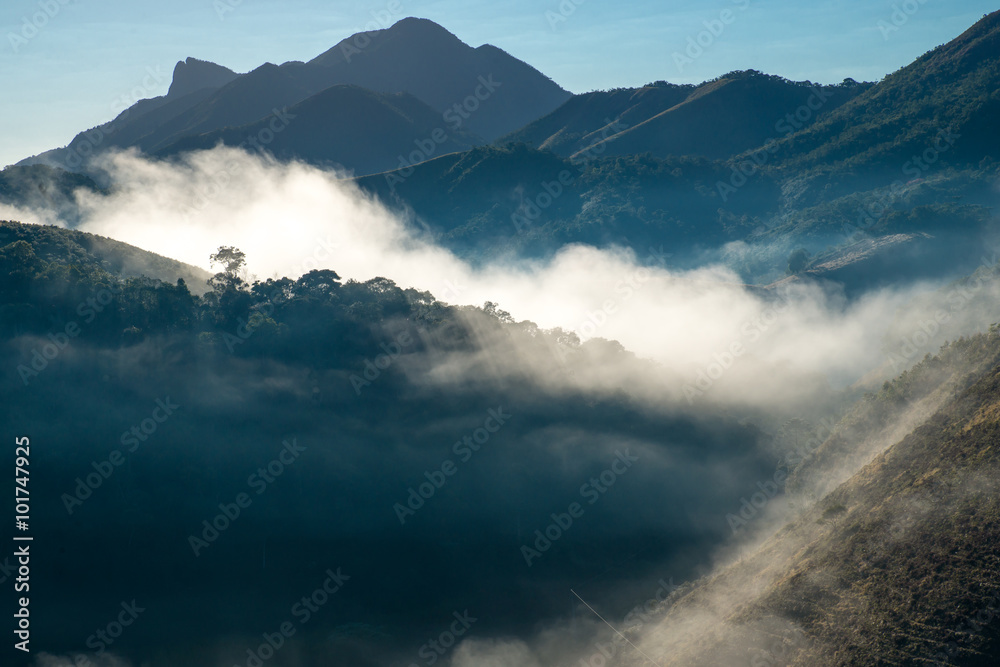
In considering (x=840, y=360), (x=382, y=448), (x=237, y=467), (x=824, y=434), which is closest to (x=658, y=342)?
(x=840, y=360)

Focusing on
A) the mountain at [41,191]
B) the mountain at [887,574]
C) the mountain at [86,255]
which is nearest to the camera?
the mountain at [887,574]

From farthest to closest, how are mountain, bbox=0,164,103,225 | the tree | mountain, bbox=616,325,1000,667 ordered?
mountain, bbox=0,164,103,225, the tree, mountain, bbox=616,325,1000,667

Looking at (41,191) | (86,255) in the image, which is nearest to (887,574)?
(86,255)

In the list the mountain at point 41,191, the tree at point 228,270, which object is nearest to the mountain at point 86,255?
the tree at point 228,270

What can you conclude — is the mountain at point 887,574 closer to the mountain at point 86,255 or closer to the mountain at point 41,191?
the mountain at point 86,255

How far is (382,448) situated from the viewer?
85.9m

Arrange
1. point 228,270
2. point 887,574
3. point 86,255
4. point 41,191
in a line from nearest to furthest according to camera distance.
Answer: point 887,574, point 86,255, point 228,270, point 41,191

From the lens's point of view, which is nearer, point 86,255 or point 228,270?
point 86,255

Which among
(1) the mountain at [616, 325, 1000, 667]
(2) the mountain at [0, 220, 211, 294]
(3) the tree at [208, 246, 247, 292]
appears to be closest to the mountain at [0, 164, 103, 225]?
(2) the mountain at [0, 220, 211, 294]

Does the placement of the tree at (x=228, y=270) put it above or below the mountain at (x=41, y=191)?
below

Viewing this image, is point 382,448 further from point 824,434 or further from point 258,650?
point 824,434

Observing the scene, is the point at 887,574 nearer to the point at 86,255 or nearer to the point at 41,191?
the point at 86,255

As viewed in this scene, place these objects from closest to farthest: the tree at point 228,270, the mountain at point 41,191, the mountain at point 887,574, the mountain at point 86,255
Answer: the mountain at point 887,574
the mountain at point 86,255
the tree at point 228,270
the mountain at point 41,191

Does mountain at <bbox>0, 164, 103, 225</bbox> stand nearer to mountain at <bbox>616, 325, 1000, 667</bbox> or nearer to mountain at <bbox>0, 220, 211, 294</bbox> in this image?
mountain at <bbox>0, 220, 211, 294</bbox>
